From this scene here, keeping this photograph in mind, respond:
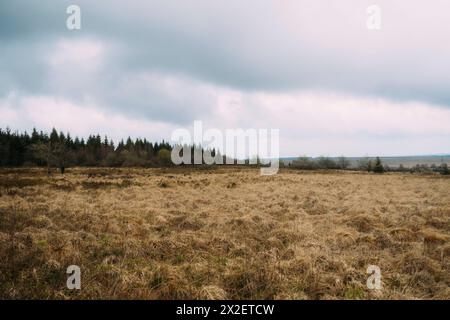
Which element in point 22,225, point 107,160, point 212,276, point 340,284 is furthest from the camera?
point 107,160

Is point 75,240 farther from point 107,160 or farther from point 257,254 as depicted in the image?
point 107,160

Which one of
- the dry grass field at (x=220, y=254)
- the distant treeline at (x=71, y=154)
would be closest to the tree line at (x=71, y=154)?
the distant treeline at (x=71, y=154)

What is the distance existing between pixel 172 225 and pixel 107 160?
261 feet

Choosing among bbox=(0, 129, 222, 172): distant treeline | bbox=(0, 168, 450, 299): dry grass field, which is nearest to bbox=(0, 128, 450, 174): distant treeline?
bbox=(0, 129, 222, 172): distant treeline

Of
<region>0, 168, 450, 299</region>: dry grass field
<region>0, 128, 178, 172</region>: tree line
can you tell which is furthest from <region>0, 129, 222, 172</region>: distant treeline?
<region>0, 168, 450, 299</region>: dry grass field

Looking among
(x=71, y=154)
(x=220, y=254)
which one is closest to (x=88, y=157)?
(x=71, y=154)

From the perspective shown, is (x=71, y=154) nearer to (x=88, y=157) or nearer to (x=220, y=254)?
(x=88, y=157)

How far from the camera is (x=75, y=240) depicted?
8.30 m

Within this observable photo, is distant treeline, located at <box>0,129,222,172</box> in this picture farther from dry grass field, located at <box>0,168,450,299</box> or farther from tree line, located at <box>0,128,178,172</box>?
dry grass field, located at <box>0,168,450,299</box>
